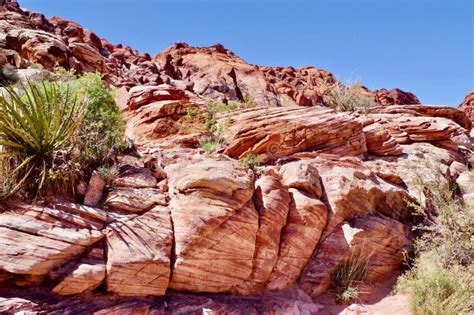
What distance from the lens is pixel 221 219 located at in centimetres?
577

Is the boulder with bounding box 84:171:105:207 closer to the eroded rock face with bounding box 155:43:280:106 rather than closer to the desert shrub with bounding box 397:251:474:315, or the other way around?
the desert shrub with bounding box 397:251:474:315

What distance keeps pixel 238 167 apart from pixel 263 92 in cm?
2667

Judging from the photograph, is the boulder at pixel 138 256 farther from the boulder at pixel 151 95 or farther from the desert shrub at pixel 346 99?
the desert shrub at pixel 346 99

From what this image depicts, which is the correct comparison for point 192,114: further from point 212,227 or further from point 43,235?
point 43,235

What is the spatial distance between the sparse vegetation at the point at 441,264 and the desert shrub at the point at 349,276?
2.57ft

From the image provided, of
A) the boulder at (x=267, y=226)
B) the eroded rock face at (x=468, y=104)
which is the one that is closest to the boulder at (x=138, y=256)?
the boulder at (x=267, y=226)

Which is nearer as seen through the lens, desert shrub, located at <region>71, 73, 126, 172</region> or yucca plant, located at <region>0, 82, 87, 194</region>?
yucca plant, located at <region>0, 82, 87, 194</region>

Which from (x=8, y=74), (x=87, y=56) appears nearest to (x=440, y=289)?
(x=8, y=74)

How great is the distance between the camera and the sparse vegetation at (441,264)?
5723mm

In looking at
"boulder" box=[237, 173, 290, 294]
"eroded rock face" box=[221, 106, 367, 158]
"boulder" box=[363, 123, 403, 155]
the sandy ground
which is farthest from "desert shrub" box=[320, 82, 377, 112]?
the sandy ground

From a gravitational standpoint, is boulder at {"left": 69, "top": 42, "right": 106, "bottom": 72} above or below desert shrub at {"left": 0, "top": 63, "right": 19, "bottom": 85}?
above

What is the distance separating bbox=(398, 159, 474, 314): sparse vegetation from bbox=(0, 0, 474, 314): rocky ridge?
0.49m

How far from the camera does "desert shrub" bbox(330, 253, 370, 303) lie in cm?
641

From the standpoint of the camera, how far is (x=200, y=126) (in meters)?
10.4
